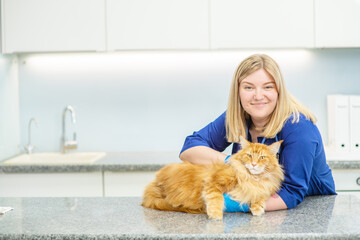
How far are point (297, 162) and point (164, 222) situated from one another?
481 mm

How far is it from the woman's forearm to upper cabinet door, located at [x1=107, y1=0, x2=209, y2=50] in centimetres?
134

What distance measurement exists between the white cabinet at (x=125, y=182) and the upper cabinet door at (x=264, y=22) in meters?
1.08

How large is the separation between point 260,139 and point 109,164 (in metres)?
1.36

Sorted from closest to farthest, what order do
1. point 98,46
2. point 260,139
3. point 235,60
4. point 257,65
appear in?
point 257,65
point 260,139
point 98,46
point 235,60

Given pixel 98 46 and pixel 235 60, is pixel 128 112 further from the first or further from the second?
pixel 235 60

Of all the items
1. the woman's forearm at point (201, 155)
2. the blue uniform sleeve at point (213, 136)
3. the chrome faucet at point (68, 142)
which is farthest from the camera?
the chrome faucet at point (68, 142)

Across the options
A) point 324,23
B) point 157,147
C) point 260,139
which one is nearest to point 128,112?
point 157,147

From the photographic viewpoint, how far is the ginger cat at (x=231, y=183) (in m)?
1.39

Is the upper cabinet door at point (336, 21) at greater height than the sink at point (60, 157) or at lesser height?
greater

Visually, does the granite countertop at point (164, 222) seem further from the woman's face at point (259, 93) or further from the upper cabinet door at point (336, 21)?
the upper cabinet door at point (336, 21)

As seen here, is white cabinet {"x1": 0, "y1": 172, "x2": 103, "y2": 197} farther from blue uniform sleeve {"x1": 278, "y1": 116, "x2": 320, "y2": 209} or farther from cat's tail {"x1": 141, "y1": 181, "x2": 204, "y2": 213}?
blue uniform sleeve {"x1": 278, "y1": 116, "x2": 320, "y2": 209}

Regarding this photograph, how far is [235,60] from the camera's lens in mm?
3311

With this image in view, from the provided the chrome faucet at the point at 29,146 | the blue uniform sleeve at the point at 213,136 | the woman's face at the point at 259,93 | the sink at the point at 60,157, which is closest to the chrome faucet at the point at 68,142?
the sink at the point at 60,157

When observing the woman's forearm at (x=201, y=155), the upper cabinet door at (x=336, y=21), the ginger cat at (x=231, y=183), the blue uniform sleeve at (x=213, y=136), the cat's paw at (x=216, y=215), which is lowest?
the cat's paw at (x=216, y=215)
